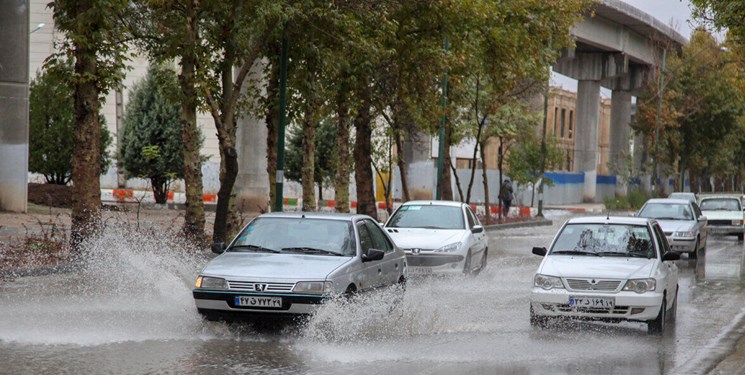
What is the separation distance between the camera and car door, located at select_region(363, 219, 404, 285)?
526 inches

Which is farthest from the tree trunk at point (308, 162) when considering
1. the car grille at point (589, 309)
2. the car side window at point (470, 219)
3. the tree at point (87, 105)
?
the car grille at point (589, 309)

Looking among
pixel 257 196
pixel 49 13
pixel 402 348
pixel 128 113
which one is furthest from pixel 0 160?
pixel 49 13

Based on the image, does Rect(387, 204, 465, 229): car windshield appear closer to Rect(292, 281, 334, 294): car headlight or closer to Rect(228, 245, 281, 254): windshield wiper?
Rect(228, 245, 281, 254): windshield wiper

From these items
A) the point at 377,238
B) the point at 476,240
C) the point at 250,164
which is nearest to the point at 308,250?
the point at 377,238

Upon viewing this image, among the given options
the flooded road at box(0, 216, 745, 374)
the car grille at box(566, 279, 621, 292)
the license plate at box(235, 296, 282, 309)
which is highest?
the car grille at box(566, 279, 621, 292)

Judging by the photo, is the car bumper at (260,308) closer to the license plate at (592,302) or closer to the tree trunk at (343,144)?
the license plate at (592,302)

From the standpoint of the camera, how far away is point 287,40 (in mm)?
22500

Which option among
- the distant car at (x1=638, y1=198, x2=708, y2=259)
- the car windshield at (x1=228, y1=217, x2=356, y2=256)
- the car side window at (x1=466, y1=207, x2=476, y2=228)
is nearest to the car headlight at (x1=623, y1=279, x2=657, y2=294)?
the car windshield at (x1=228, y1=217, x2=356, y2=256)

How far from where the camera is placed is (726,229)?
36.6 m

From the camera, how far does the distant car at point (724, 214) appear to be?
120 ft

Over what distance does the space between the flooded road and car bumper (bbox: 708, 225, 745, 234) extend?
19413 mm

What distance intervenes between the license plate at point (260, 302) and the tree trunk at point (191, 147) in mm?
10546

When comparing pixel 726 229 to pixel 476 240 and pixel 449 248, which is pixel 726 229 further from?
pixel 449 248

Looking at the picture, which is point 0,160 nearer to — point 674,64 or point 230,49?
point 230,49
